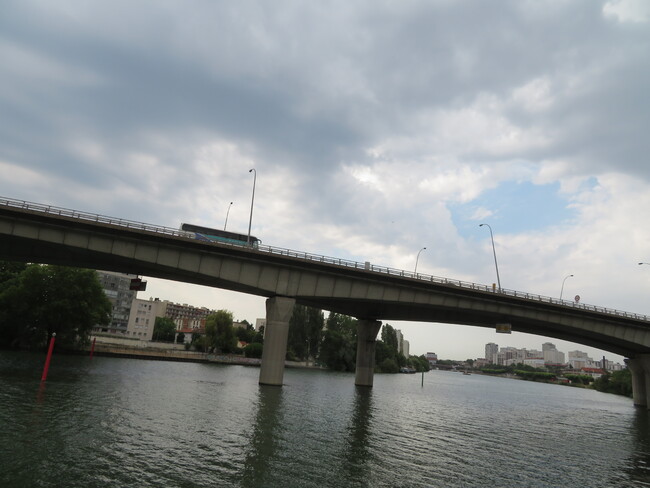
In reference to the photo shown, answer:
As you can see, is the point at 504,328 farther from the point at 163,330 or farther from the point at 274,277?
the point at 163,330

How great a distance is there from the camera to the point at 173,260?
4300 centimetres

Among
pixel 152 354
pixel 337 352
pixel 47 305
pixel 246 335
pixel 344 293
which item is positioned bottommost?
pixel 152 354

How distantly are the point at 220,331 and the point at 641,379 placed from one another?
97099 mm

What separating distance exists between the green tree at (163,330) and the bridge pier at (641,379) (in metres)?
168

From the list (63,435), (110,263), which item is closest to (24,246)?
(110,263)

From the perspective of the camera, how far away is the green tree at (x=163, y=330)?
181500 mm

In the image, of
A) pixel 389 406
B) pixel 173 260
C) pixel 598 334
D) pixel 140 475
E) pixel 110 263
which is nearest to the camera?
pixel 140 475

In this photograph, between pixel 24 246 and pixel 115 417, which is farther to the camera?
pixel 24 246

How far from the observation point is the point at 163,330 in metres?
187

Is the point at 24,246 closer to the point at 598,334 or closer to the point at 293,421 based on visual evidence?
the point at 293,421

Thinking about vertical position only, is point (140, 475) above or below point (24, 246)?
below

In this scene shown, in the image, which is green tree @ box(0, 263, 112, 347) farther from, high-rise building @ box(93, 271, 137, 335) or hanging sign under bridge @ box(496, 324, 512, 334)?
high-rise building @ box(93, 271, 137, 335)

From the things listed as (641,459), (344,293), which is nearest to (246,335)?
(344,293)

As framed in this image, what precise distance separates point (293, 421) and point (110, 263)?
3412 centimetres
